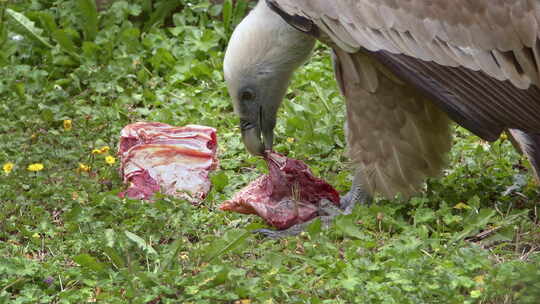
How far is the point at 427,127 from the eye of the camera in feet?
15.6

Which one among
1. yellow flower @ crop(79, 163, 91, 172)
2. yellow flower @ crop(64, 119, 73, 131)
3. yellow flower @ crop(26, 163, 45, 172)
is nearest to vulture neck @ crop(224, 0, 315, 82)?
yellow flower @ crop(79, 163, 91, 172)

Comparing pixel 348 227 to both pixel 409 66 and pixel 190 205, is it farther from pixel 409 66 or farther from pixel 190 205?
pixel 190 205

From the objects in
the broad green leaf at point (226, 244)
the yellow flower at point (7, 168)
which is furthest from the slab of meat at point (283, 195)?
the yellow flower at point (7, 168)

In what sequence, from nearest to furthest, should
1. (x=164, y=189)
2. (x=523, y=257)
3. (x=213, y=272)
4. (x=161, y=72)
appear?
(x=213, y=272)
(x=523, y=257)
(x=164, y=189)
(x=161, y=72)

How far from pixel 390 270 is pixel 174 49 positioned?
3.55 meters

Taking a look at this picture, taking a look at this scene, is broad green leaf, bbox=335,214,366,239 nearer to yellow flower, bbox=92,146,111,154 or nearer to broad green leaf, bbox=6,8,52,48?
yellow flower, bbox=92,146,111,154

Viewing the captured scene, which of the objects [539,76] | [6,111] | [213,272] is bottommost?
[6,111]

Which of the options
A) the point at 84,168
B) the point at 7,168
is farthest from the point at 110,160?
the point at 7,168

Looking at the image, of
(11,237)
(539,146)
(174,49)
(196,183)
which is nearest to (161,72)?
(174,49)

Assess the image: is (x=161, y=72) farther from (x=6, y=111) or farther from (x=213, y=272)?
(x=213, y=272)

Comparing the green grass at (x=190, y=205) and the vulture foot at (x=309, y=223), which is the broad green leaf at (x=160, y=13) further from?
the vulture foot at (x=309, y=223)

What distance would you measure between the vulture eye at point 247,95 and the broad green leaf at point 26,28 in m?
2.71

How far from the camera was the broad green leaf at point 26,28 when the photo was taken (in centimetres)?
718

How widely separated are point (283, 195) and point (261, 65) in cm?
65
